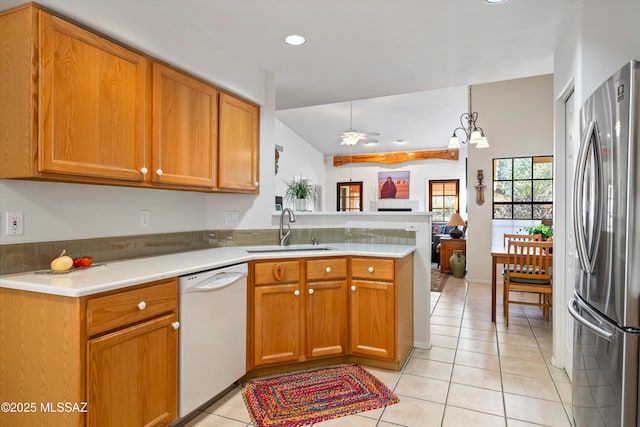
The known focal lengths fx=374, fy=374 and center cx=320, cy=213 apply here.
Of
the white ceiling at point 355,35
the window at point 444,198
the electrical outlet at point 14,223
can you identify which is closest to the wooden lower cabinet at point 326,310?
the electrical outlet at point 14,223

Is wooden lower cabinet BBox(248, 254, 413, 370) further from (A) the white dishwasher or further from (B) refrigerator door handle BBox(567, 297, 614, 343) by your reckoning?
(B) refrigerator door handle BBox(567, 297, 614, 343)

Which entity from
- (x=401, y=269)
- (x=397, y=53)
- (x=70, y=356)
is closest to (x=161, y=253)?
(x=70, y=356)

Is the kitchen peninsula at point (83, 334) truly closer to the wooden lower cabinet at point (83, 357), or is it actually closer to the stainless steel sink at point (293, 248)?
the wooden lower cabinet at point (83, 357)

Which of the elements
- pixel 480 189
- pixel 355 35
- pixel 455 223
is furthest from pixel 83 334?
pixel 455 223

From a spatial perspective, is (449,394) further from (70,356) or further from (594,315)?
(70,356)

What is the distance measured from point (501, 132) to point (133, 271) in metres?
5.83

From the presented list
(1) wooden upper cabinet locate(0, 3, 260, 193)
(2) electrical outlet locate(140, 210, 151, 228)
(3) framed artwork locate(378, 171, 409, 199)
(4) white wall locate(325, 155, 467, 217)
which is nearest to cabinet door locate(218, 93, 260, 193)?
(1) wooden upper cabinet locate(0, 3, 260, 193)

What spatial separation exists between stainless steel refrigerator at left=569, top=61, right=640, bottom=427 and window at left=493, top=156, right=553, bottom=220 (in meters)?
4.46

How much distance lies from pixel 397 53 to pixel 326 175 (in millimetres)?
8130

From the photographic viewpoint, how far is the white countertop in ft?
5.16

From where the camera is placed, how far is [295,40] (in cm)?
282

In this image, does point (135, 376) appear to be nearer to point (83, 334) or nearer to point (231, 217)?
point (83, 334)

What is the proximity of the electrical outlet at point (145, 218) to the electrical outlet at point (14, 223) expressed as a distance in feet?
2.40

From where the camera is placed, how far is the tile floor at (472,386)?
215cm
